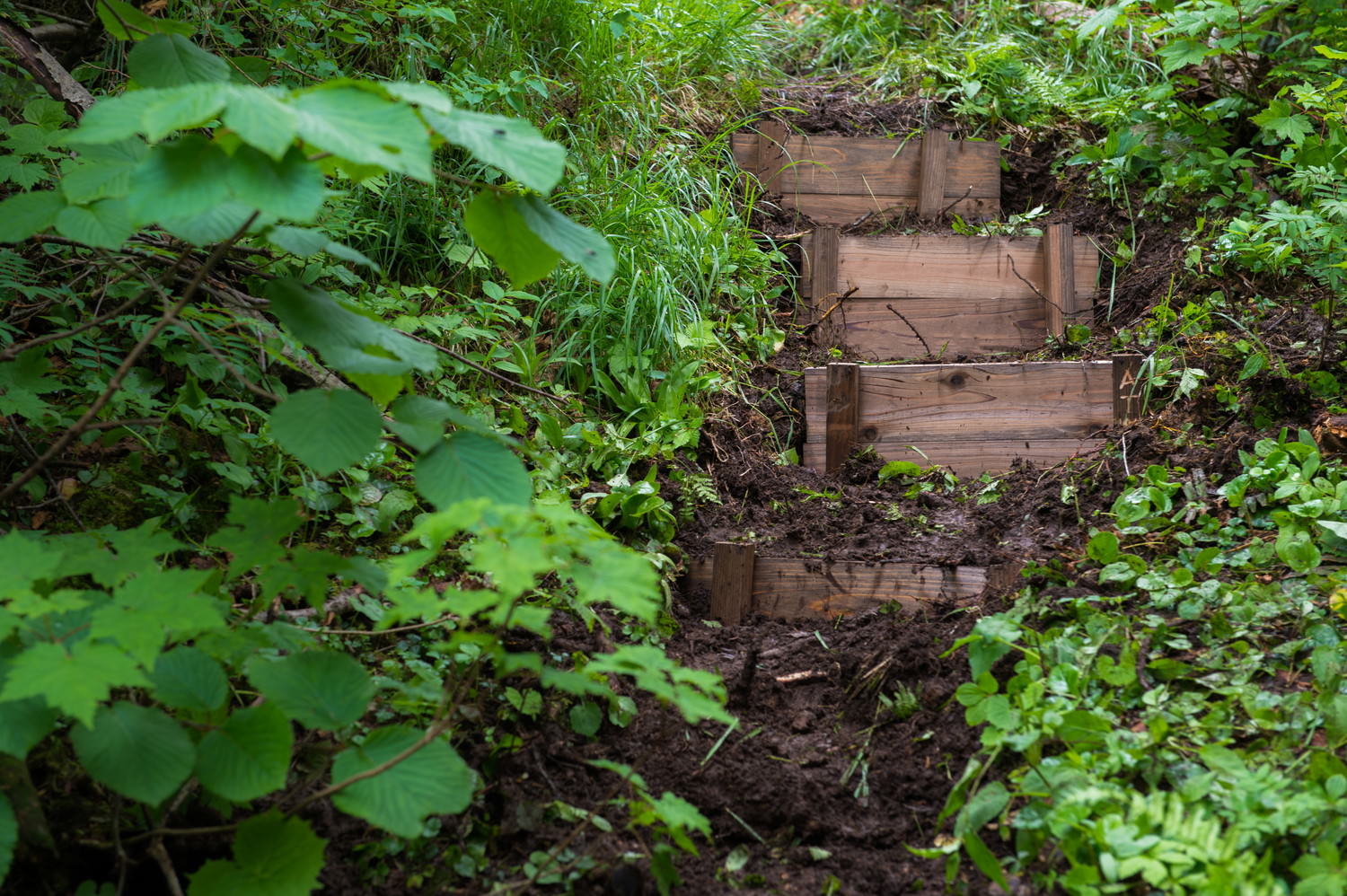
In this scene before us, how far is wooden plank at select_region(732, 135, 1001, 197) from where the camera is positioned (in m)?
4.01

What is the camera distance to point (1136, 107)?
3852 mm

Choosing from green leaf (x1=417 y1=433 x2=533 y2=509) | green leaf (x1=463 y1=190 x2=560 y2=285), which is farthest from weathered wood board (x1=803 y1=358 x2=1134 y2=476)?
green leaf (x1=417 y1=433 x2=533 y2=509)

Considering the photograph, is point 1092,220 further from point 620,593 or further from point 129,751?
point 129,751

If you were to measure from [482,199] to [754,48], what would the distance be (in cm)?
388

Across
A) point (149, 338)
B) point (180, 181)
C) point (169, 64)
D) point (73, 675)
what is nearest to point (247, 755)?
point (73, 675)

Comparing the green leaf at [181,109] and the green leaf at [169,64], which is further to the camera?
the green leaf at [169,64]

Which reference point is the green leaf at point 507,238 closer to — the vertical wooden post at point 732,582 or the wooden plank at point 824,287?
the vertical wooden post at point 732,582

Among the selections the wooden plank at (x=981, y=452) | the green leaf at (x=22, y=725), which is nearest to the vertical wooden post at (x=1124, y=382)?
the wooden plank at (x=981, y=452)

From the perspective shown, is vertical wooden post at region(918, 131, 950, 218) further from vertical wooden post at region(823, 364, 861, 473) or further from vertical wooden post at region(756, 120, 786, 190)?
vertical wooden post at region(823, 364, 861, 473)

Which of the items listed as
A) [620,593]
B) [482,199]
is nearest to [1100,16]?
[482,199]

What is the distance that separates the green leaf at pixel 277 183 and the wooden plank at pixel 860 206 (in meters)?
3.24

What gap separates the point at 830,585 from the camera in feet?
7.52

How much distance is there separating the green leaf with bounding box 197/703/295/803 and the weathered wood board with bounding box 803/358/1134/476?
2124mm

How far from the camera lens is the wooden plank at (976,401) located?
9.42 ft
